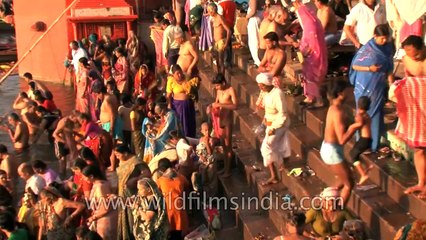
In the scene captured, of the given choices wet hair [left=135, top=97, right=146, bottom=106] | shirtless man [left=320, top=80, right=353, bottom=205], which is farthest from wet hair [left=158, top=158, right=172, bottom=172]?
wet hair [left=135, top=97, right=146, bottom=106]

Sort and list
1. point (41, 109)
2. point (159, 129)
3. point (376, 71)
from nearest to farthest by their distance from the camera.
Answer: point (376, 71)
point (159, 129)
point (41, 109)

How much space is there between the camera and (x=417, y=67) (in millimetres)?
7262

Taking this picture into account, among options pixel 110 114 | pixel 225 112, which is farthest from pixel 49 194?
pixel 110 114

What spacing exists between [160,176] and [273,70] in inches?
83.7

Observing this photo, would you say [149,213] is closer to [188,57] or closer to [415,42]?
[415,42]

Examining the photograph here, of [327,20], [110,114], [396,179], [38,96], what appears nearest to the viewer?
[396,179]

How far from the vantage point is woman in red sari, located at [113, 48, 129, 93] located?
13828mm

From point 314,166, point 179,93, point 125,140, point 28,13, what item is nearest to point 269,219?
point 314,166

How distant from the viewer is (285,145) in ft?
28.1

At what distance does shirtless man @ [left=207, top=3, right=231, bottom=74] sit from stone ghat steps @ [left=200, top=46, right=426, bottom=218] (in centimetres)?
43

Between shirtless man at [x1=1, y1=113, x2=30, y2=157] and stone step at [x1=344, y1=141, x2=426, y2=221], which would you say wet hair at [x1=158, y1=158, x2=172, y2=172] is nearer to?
stone step at [x1=344, y1=141, x2=426, y2=221]

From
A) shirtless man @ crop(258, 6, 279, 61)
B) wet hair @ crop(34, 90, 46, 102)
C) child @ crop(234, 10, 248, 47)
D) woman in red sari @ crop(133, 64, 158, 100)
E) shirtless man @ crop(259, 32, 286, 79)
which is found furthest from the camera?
child @ crop(234, 10, 248, 47)

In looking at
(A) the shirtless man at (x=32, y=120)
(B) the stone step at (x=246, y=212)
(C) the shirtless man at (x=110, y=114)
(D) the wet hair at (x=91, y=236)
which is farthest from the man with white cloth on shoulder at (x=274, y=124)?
(A) the shirtless man at (x=32, y=120)

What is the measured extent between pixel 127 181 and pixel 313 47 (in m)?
2.91
